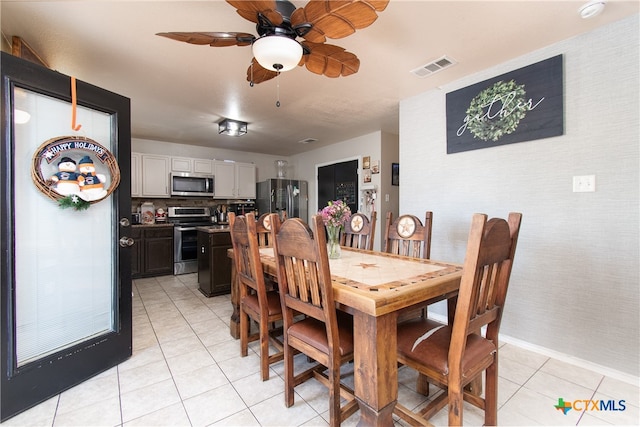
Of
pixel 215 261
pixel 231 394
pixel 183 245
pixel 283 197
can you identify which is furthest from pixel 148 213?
pixel 231 394

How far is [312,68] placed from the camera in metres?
1.83

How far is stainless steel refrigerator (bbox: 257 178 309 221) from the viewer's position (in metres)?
5.63

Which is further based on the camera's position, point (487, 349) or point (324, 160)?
point (324, 160)

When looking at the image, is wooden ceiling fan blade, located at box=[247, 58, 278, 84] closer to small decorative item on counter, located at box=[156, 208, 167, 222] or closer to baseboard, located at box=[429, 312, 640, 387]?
baseboard, located at box=[429, 312, 640, 387]

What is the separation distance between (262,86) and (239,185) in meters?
3.19

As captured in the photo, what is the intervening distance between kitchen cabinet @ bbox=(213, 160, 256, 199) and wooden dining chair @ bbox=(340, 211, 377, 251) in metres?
3.53

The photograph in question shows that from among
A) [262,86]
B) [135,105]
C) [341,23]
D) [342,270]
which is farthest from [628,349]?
[135,105]

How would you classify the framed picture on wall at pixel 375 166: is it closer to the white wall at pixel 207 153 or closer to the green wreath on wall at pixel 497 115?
the green wreath on wall at pixel 497 115

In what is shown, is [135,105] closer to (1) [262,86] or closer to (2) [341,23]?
(1) [262,86]

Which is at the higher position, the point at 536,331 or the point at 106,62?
the point at 106,62

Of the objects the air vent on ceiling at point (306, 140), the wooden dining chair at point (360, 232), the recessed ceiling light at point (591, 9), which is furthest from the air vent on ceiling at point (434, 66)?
the air vent on ceiling at point (306, 140)

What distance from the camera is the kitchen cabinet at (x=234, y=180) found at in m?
5.45

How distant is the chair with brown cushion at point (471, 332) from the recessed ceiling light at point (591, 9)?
4.90 feet

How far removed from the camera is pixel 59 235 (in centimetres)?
176
